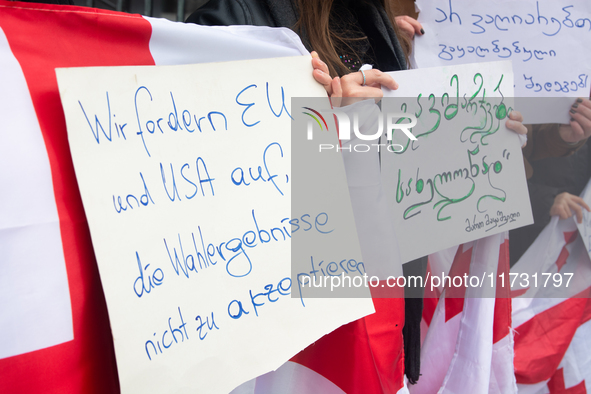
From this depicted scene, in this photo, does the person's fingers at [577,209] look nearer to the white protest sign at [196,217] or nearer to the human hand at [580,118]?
the human hand at [580,118]

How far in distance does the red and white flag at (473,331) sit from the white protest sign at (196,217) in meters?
0.41

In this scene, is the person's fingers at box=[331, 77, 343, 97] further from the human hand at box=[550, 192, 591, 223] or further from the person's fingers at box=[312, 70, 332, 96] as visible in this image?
the human hand at box=[550, 192, 591, 223]

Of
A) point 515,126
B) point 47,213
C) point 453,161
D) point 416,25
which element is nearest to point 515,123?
point 515,126

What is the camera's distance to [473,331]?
0.78 metres

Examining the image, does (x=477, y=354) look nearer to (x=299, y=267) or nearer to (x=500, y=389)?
(x=500, y=389)

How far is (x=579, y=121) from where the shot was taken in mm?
1017

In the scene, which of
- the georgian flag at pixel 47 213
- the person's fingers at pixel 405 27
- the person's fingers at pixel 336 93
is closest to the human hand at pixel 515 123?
the person's fingers at pixel 405 27

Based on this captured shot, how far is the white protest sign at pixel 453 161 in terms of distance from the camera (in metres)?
0.67

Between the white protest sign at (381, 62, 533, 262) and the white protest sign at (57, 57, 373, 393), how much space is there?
22cm

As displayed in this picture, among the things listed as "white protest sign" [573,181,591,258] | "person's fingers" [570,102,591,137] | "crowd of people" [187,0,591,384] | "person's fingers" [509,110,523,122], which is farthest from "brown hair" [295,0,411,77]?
"white protest sign" [573,181,591,258]

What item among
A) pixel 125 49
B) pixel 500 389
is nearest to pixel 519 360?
pixel 500 389

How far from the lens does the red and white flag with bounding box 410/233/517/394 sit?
2.51 ft

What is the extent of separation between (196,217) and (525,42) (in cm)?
103

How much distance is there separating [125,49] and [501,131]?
2.46 ft
